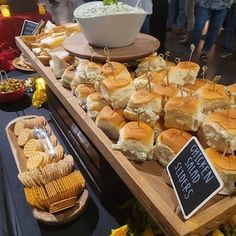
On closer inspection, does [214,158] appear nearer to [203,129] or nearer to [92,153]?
[203,129]

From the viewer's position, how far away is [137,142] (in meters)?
0.76

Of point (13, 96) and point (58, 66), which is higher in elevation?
point (58, 66)

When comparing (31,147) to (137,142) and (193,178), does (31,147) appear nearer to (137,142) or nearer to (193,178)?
(137,142)

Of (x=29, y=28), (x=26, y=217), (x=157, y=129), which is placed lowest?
(x=26, y=217)

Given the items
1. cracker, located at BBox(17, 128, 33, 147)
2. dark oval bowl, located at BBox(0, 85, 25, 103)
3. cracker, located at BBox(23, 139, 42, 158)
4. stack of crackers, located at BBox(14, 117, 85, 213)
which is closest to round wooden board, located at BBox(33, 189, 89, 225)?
stack of crackers, located at BBox(14, 117, 85, 213)

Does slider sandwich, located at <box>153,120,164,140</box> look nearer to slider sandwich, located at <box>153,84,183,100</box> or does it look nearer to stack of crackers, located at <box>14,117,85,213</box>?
slider sandwich, located at <box>153,84,183,100</box>

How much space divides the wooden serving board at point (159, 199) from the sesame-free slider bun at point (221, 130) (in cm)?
12

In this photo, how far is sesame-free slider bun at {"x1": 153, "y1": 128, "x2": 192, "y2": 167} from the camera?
2.42ft

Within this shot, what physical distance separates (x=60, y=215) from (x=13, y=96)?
1021 millimetres

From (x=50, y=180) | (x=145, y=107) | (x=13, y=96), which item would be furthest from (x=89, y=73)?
(x=13, y=96)

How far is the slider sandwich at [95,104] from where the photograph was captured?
0.95 metres

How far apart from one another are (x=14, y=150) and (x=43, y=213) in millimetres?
431

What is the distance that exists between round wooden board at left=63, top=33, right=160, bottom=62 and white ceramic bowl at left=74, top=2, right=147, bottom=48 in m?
0.03

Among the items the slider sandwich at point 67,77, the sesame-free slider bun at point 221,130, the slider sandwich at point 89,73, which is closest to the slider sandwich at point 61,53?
the slider sandwich at point 67,77
